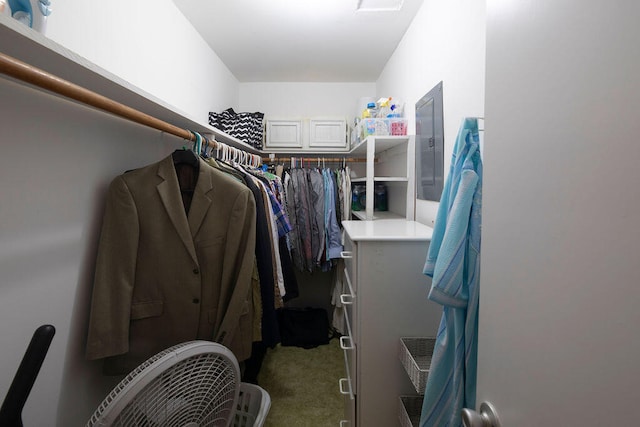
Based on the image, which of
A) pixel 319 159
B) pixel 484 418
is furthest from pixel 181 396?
pixel 319 159

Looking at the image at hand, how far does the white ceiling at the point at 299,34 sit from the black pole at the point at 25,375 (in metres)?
1.92

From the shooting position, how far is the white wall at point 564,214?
30 cm

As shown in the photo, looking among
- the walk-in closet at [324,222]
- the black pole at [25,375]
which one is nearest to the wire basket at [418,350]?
the walk-in closet at [324,222]

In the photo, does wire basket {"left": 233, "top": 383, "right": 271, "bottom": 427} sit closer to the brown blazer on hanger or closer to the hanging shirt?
the brown blazer on hanger

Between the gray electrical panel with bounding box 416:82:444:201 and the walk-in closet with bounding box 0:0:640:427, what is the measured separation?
0.02 metres

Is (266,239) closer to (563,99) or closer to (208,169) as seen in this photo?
(208,169)

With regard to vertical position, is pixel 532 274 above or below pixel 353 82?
below

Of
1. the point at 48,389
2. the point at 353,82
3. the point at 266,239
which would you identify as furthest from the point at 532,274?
the point at 353,82

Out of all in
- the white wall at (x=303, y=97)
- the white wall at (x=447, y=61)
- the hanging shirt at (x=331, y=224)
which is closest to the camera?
the white wall at (x=447, y=61)

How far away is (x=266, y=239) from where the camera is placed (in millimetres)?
1268

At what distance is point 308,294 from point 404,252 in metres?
2.03

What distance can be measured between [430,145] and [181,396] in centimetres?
159

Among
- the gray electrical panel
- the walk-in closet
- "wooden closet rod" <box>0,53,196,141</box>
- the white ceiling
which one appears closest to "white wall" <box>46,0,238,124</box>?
the walk-in closet

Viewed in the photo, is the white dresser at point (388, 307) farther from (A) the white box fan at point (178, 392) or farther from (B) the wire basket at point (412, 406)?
(A) the white box fan at point (178, 392)
